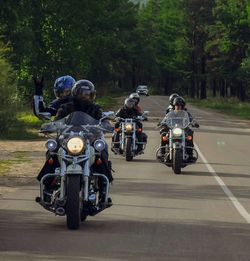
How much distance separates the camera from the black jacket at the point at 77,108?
398 inches

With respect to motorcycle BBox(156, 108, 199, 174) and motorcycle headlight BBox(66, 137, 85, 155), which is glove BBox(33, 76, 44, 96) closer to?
motorcycle headlight BBox(66, 137, 85, 155)

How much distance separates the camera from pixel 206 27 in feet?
300

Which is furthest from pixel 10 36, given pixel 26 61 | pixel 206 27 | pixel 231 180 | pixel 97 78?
pixel 206 27

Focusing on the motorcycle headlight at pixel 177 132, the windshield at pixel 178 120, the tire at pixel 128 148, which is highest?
the windshield at pixel 178 120

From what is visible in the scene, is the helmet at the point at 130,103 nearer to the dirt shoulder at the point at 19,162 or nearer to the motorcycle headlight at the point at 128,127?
the motorcycle headlight at the point at 128,127

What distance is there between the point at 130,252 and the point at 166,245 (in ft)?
1.97

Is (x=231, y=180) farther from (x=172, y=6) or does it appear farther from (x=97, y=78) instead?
(x=172, y=6)

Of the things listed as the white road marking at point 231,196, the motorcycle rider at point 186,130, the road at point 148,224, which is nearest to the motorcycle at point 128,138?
the white road marking at point 231,196

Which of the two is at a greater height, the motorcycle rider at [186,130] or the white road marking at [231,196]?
the motorcycle rider at [186,130]

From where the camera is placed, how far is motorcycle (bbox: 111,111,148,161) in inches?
813

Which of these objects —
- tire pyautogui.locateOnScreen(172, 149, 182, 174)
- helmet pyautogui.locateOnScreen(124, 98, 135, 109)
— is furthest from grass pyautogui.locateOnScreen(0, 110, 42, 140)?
tire pyautogui.locateOnScreen(172, 149, 182, 174)

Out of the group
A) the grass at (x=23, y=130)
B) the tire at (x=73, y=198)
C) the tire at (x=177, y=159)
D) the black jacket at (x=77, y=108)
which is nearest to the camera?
the tire at (x=73, y=198)

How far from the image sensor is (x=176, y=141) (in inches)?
693

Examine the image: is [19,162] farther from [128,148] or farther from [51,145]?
[51,145]
